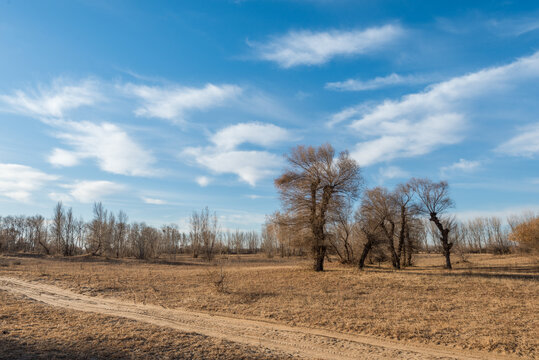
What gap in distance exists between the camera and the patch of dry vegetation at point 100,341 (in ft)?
24.7

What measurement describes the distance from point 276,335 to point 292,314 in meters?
2.83

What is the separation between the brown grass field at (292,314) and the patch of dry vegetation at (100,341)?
2cm

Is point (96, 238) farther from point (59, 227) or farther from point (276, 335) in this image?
point (276, 335)

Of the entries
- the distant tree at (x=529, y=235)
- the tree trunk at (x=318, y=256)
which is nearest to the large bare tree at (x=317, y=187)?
the tree trunk at (x=318, y=256)

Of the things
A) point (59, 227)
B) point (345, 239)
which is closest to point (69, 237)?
point (59, 227)

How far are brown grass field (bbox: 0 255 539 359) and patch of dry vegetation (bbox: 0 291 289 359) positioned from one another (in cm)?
2

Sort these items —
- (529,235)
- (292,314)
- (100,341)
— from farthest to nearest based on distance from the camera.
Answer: (529,235)
(292,314)
(100,341)

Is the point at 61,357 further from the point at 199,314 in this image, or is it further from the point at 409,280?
the point at 409,280

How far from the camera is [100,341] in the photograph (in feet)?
27.8

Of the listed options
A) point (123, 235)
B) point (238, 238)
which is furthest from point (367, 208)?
point (238, 238)

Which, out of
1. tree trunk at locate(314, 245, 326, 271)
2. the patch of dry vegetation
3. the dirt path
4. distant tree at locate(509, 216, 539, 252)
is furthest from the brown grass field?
distant tree at locate(509, 216, 539, 252)

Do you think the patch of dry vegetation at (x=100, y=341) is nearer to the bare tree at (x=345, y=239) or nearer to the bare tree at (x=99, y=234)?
the bare tree at (x=345, y=239)

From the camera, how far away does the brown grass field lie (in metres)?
8.27

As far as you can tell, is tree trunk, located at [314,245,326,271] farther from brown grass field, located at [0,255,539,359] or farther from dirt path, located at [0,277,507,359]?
dirt path, located at [0,277,507,359]
